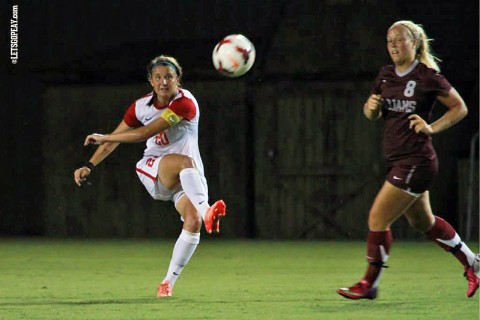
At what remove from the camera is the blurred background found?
1769cm

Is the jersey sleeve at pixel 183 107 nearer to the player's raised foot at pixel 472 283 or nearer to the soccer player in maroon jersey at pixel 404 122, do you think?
the soccer player in maroon jersey at pixel 404 122

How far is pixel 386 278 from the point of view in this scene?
10.8 m

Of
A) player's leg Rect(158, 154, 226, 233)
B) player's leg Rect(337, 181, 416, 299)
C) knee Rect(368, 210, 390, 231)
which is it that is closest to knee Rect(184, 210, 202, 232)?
player's leg Rect(158, 154, 226, 233)

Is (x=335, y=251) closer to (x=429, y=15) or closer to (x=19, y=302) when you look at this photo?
(x=429, y=15)

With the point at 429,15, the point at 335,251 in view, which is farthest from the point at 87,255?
the point at 429,15

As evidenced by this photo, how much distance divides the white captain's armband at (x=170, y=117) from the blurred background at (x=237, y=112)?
8.81m

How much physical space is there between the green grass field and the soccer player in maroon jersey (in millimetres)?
565

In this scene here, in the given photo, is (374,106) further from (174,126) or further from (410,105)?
(174,126)

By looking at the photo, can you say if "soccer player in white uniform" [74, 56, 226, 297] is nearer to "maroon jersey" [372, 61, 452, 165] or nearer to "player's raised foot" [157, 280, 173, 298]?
"player's raised foot" [157, 280, 173, 298]

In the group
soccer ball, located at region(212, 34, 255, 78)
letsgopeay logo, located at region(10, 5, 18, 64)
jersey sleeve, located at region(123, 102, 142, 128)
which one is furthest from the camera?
letsgopeay logo, located at region(10, 5, 18, 64)

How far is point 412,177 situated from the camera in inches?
319

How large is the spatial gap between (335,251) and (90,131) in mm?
5160

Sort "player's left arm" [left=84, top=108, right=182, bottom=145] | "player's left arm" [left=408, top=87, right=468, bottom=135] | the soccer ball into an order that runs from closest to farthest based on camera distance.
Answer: "player's left arm" [left=408, top=87, right=468, bottom=135] < "player's left arm" [left=84, top=108, right=182, bottom=145] < the soccer ball

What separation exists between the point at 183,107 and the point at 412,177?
6.56 ft
